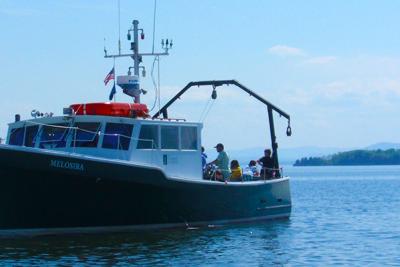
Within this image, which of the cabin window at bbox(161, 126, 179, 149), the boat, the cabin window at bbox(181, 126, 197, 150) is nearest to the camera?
the boat

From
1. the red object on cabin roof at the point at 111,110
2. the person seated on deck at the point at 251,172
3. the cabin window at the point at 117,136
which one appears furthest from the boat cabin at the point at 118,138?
the person seated on deck at the point at 251,172

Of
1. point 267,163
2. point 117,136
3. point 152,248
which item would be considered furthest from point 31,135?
point 267,163

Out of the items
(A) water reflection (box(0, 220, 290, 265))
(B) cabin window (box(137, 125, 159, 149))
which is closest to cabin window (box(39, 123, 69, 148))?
(B) cabin window (box(137, 125, 159, 149))

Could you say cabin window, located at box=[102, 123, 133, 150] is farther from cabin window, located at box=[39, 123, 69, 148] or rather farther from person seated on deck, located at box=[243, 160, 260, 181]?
person seated on deck, located at box=[243, 160, 260, 181]

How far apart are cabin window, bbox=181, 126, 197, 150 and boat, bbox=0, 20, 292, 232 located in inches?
1.1

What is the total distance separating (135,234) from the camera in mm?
23500

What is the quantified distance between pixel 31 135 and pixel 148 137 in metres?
3.31

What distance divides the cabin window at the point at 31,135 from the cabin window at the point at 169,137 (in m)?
3.49

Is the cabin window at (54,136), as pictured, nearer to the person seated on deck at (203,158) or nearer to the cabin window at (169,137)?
the cabin window at (169,137)

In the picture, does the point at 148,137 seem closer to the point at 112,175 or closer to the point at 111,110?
the point at 111,110

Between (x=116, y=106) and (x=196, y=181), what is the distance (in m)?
3.00

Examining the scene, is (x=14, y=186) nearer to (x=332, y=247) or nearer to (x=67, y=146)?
(x=67, y=146)

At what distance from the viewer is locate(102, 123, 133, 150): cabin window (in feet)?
78.3

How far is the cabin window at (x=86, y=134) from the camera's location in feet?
78.6
